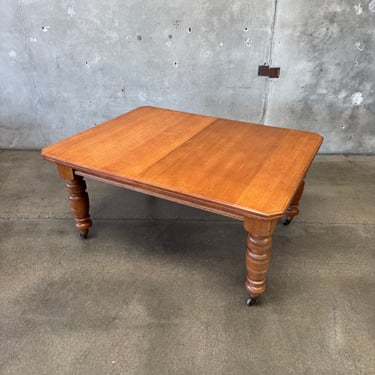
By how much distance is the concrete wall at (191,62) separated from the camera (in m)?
2.26

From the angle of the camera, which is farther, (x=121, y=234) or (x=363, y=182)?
(x=363, y=182)

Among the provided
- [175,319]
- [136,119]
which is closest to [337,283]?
[175,319]

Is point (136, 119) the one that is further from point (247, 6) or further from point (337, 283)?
point (337, 283)

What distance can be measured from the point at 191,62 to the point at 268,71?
0.54 m

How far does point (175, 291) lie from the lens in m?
1.48

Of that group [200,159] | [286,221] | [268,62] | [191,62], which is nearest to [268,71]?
[268,62]

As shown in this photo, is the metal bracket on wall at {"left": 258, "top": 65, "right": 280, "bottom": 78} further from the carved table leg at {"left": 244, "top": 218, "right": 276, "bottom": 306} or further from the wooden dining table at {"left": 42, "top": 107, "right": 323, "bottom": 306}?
the carved table leg at {"left": 244, "top": 218, "right": 276, "bottom": 306}

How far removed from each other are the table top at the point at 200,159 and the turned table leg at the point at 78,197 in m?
0.08

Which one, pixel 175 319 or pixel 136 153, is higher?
pixel 136 153

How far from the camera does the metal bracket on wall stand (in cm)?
240

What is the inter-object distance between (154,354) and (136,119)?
1140mm

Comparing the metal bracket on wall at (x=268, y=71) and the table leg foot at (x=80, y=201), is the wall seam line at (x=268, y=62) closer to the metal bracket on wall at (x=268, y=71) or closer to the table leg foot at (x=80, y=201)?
the metal bracket on wall at (x=268, y=71)

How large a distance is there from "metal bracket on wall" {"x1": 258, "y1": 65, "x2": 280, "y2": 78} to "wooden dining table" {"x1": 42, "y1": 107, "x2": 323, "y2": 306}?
2.67 ft

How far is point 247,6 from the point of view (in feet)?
7.29
